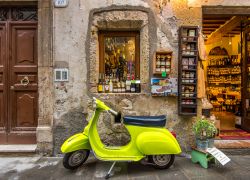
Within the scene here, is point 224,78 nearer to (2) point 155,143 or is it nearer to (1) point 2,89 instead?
(2) point 155,143

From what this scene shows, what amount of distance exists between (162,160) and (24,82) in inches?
128

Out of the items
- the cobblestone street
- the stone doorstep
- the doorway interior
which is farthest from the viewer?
the doorway interior

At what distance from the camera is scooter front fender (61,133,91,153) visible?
4512 millimetres

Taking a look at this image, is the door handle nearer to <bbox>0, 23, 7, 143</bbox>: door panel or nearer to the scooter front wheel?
<bbox>0, 23, 7, 143</bbox>: door panel

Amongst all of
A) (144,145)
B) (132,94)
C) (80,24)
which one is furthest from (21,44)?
(144,145)

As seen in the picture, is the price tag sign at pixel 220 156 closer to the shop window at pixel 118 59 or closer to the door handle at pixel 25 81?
the shop window at pixel 118 59

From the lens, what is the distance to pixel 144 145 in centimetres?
451

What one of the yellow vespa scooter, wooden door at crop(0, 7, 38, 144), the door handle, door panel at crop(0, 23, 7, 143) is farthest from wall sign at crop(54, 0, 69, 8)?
the yellow vespa scooter

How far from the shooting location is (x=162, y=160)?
4.76 meters

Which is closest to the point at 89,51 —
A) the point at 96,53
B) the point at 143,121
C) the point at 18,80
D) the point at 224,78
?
the point at 96,53

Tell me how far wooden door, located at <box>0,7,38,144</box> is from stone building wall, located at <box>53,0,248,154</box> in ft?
1.93

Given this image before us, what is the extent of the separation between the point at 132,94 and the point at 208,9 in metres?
2.37

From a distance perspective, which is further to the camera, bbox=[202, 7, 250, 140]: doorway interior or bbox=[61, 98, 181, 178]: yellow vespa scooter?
→ bbox=[202, 7, 250, 140]: doorway interior

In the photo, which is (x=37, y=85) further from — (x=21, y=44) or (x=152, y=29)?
(x=152, y=29)
